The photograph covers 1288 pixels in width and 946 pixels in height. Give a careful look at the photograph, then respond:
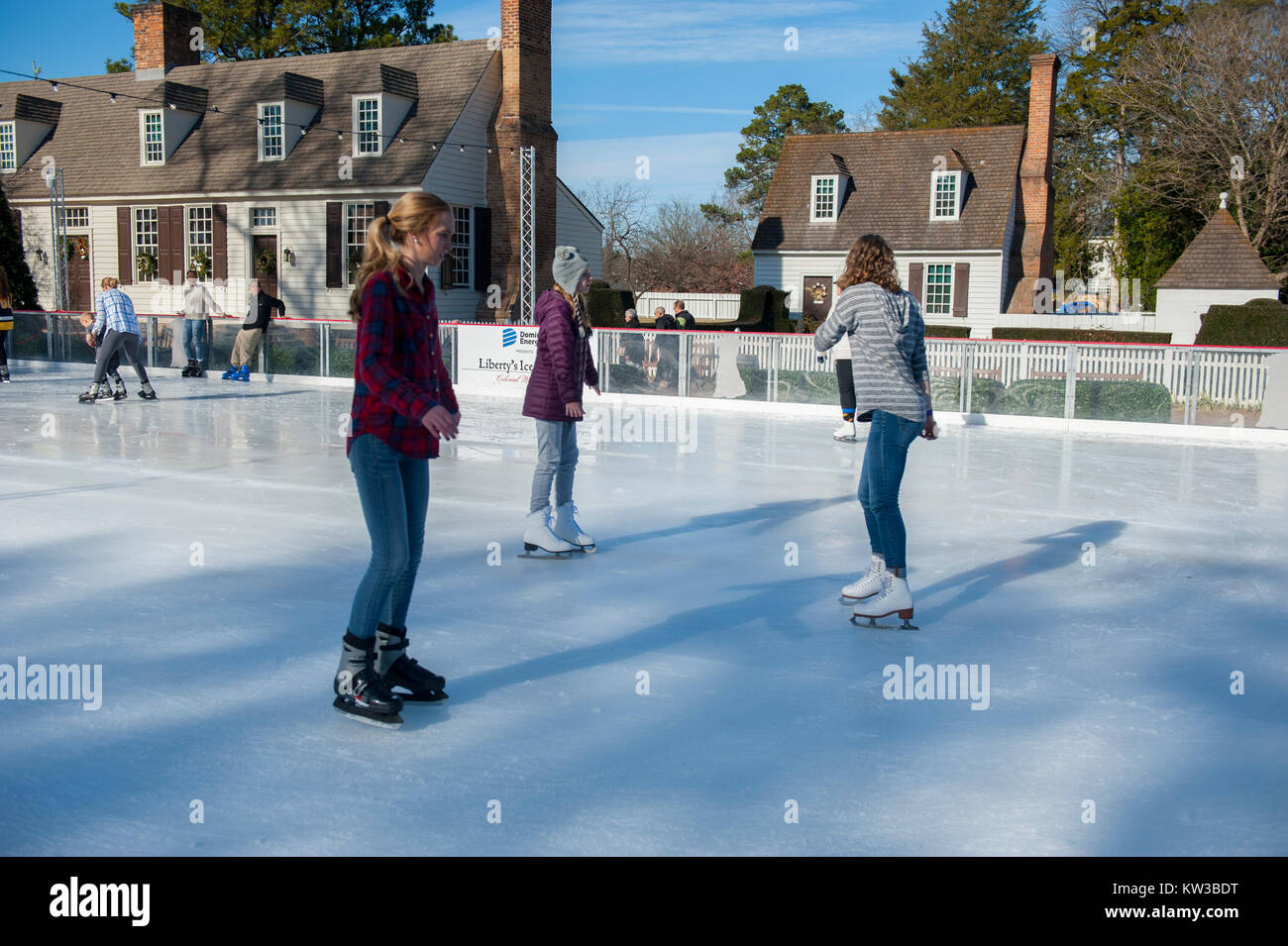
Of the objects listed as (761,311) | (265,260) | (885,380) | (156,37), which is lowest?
(885,380)

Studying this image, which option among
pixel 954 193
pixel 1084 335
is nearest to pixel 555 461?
pixel 1084 335

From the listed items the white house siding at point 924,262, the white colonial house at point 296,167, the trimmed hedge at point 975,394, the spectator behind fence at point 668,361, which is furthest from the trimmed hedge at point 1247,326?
the white colonial house at point 296,167

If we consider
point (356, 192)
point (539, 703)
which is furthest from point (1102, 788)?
point (356, 192)

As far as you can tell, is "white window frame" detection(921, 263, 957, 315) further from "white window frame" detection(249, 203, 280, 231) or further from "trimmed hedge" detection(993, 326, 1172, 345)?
"white window frame" detection(249, 203, 280, 231)

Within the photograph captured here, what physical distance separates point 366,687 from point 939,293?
30838 mm

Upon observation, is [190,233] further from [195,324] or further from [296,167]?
[195,324]

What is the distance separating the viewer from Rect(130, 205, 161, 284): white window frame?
2903 centimetres

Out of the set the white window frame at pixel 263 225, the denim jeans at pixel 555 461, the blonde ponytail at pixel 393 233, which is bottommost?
the denim jeans at pixel 555 461

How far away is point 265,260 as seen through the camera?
90.9ft

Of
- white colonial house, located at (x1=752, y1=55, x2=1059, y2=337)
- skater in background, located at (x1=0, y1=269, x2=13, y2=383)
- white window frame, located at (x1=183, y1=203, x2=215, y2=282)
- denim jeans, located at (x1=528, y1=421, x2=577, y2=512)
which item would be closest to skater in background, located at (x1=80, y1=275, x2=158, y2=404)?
skater in background, located at (x1=0, y1=269, x2=13, y2=383)

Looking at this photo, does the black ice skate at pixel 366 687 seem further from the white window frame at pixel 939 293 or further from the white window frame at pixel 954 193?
the white window frame at pixel 954 193

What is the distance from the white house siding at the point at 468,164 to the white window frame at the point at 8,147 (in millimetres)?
13984

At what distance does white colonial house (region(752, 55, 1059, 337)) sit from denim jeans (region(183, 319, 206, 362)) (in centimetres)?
1837

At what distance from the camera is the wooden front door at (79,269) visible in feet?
98.6
